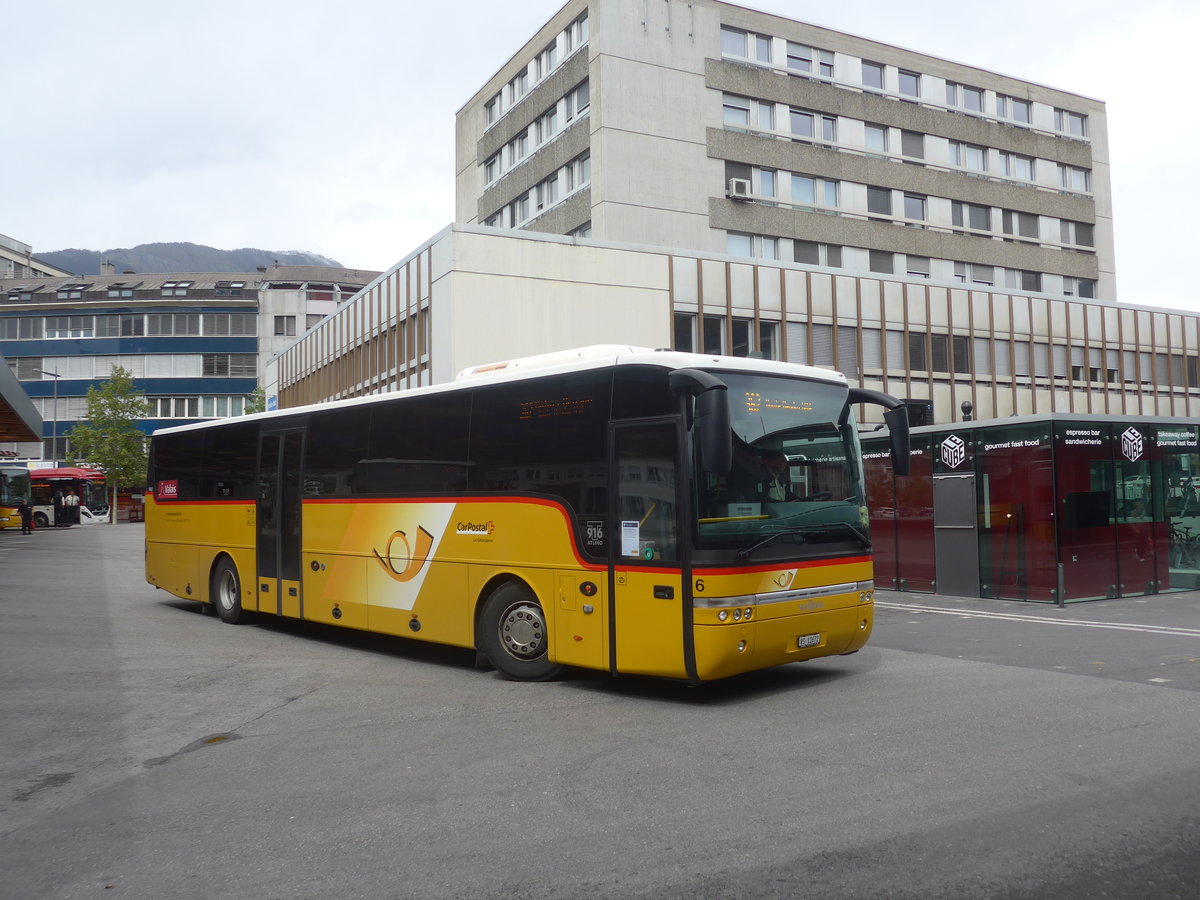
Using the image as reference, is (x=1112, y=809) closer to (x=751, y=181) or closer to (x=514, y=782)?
(x=514, y=782)

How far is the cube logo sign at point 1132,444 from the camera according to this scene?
17.3 meters

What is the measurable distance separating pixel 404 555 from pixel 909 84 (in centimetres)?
3911

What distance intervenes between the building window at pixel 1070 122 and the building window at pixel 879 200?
1071cm

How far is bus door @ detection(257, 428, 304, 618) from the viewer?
13.3 meters

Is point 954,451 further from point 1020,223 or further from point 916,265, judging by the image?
point 1020,223

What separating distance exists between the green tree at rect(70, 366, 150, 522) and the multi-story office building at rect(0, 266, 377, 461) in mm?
21295

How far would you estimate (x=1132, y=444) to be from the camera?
687 inches

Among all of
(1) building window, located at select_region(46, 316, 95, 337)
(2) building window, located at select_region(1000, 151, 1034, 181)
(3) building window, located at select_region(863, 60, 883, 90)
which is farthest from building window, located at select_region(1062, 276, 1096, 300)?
(1) building window, located at select_region(46, 316, 95, 337)

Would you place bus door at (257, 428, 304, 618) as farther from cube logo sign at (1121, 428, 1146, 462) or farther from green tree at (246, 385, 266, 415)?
green tree at (246, 385, 266, 415)

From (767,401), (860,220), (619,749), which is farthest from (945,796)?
(860,220)

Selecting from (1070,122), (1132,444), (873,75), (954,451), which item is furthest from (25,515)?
(1070,122)

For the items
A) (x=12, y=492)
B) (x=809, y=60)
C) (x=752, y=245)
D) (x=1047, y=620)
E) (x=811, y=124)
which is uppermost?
(x=809, y=60)

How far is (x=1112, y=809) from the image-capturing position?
550cm

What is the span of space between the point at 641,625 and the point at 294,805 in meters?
3.54
